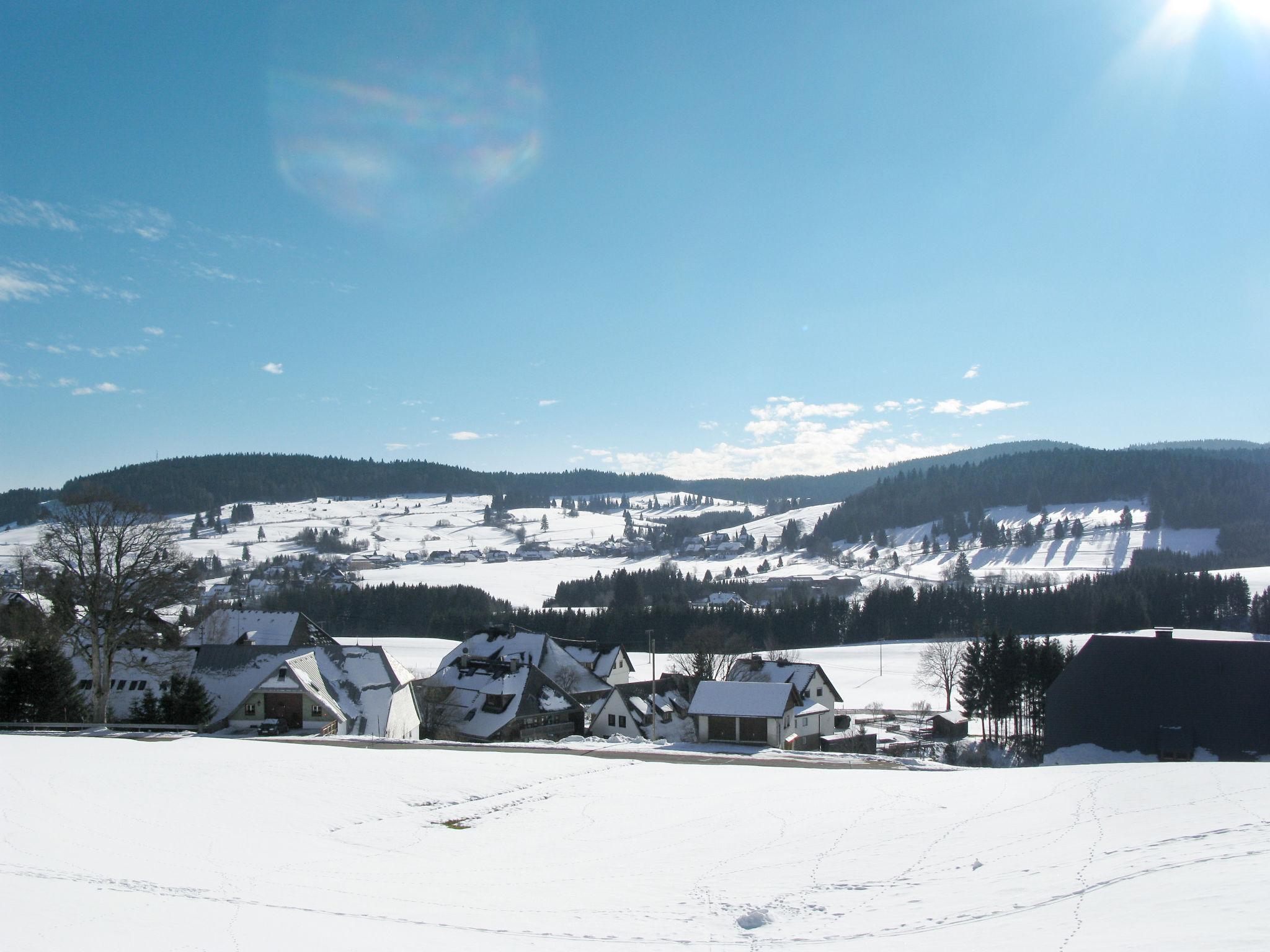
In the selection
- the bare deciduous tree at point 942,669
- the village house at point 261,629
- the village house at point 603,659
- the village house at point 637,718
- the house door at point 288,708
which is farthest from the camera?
the village house at point 603,659

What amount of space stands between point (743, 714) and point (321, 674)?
69.3 feet

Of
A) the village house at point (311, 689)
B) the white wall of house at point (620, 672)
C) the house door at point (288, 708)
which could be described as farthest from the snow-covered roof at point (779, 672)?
the house door at point (288, 708)

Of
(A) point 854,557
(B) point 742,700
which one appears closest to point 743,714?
(B) point 742,700

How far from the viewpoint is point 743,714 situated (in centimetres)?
4050

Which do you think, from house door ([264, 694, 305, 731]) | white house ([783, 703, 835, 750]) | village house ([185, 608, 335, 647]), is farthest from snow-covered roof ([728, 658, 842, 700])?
village house ([185, 608, 335, 647])

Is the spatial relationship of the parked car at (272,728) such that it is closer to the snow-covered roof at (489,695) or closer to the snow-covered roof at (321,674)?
the snow-covered roof at (321,674)

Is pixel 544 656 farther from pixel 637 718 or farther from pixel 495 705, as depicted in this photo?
pixel 495 705

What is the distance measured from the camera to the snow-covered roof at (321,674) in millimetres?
35781

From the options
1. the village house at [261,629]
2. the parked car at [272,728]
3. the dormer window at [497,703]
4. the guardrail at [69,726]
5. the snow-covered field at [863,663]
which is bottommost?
the snow-covered field at [863,663]

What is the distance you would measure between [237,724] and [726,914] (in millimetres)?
31558

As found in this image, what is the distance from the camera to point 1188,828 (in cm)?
1155

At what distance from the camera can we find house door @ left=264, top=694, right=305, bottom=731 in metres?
34.8

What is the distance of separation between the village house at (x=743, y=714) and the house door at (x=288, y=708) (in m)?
19.1

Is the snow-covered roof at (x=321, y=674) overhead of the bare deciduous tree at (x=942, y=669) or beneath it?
overhead
